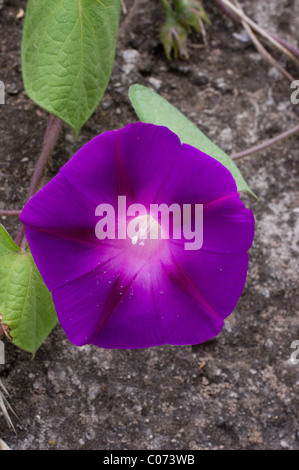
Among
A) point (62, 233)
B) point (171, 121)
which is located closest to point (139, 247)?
point (62, 233)

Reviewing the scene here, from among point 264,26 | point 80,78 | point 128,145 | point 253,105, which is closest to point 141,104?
point 80,78

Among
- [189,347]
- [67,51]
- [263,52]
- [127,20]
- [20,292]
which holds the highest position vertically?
[67,51]

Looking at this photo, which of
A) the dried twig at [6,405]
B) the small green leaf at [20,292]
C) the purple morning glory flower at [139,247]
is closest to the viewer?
the purple morning glory flower at [139,247]

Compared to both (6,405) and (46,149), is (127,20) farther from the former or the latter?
(6,405)

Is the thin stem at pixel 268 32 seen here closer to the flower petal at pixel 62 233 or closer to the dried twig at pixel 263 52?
the dried twig at pixel 263 52

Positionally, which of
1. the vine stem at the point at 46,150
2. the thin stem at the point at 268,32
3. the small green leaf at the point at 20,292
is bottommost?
the small green leaf at the point at 20,292

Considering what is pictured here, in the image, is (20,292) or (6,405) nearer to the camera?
(20,292)

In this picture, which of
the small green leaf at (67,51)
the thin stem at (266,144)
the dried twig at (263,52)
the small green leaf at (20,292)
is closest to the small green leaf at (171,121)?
the small green leaf at (67,51)
